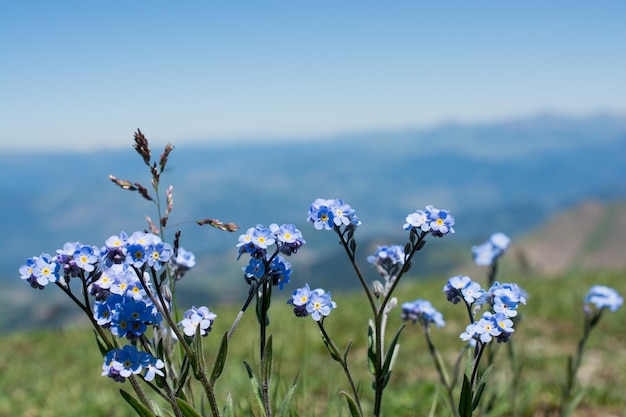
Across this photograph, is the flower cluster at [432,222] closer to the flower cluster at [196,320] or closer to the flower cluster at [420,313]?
the flower cluster at [196,320]

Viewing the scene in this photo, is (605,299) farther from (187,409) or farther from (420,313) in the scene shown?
(187,409)

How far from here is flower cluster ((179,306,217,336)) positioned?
225 centimetres

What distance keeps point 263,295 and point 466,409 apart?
92 centimetres

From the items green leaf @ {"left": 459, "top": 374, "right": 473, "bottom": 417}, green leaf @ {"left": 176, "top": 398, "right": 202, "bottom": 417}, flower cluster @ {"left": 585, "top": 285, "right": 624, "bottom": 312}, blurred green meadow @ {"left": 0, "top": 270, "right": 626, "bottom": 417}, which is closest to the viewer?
green leaf @ {"left": 176, "top": 398, "right": 202, "bottom": 417}

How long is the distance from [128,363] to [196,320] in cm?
31

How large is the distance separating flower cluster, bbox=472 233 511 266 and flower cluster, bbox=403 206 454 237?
161 cm

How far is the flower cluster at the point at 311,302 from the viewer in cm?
223

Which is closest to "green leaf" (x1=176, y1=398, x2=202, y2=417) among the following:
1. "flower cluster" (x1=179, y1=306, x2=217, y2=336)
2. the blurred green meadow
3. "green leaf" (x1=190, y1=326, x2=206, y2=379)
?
"green leaf" (x1=190, y1=326, x2=206, y2=379)

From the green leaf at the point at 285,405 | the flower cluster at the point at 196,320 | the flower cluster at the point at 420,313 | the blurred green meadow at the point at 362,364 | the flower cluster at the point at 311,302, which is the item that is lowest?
the blurred green meadow at the point at 362,364

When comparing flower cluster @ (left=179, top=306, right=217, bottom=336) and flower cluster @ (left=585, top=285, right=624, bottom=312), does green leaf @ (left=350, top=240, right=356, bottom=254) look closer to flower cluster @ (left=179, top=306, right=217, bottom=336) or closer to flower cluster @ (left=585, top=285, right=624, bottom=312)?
flower cluster @ (left=179, top=306, right=217, bottom=336)

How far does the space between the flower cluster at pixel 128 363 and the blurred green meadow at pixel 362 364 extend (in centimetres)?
145

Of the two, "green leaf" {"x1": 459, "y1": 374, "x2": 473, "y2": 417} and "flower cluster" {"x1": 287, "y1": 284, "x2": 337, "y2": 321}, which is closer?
"green leaf" {"x1": 459, "y1": 374, "x2": 473, "y2": 417}

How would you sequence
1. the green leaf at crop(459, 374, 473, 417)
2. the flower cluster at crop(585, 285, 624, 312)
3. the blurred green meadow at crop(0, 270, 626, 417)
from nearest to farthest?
the green leaf at crop(459, 374, 473, 417)
the flower cluster at crop(585, 285, 624, 312)
the blurred green meadow at crop(0, 270, 626, 417)

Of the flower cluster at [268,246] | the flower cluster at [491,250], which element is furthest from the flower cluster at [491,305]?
the flower cluster at [491,250]
